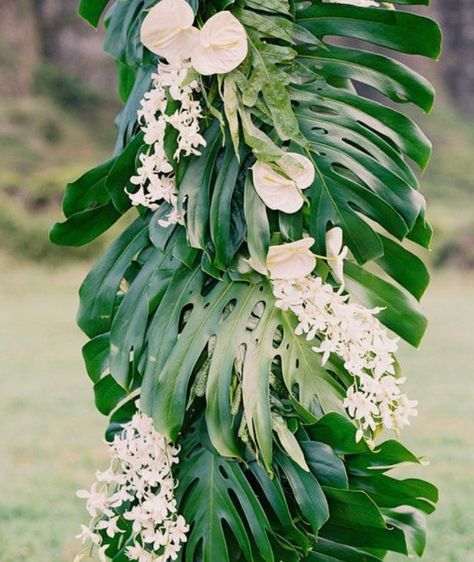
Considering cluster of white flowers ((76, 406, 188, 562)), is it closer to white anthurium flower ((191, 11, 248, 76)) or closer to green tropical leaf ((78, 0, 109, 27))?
white anthurium flower ((191, 11, 248, 76))

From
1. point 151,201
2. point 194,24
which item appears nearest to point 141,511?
point 151,201

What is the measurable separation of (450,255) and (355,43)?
3.93 metres

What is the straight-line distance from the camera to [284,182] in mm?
1242

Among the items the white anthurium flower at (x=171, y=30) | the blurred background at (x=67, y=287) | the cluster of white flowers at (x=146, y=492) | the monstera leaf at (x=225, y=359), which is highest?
the white anthurium flower at (x=171, y=30)

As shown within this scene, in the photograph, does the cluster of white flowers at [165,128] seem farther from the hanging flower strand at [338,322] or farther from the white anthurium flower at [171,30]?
the hanging flower strand at [338,322]

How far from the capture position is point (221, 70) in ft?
3.99

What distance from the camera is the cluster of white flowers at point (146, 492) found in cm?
132

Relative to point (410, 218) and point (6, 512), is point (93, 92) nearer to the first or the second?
point (6, 512)

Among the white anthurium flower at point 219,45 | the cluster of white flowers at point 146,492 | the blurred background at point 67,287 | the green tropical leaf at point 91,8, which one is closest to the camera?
the white anthurium flower at point 219,45

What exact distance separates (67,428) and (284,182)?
307cm

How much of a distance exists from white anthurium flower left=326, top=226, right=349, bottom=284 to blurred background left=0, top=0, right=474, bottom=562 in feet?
5.45

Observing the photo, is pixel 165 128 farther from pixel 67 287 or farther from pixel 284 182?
pixel 67 287

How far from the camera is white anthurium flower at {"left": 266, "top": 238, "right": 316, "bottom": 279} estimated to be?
124 centimetres

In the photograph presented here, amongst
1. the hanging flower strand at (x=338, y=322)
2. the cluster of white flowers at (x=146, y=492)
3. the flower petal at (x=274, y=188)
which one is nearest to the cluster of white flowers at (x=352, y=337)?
the hanging flower strand at (x=338, y=322)
